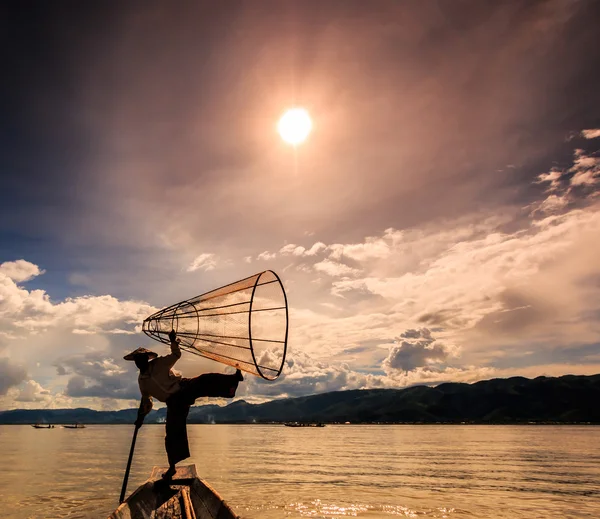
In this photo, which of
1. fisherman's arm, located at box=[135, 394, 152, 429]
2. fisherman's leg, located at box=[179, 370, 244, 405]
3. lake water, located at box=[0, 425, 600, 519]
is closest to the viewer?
fisherman's leg, located at box=[179, 370, 244, 405]

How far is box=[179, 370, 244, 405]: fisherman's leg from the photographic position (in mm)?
9492

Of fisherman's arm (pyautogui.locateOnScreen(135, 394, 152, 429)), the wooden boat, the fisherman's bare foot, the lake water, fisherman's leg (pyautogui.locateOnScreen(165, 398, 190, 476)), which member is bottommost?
the lake water

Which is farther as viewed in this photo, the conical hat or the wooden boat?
the conical hat

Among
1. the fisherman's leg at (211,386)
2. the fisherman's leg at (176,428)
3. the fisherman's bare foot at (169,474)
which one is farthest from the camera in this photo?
the fisherman's bare foot at (169,474)

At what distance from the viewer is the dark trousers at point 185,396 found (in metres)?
9.58

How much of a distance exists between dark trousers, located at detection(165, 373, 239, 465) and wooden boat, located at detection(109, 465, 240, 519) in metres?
1.07

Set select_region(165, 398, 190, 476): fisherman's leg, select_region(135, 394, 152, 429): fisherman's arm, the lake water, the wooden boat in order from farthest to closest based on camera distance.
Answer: the lake water
select_region(135, 394, 152, 429): fisherman's arm
select_region(165, 398, 190, 476): fisherman's leg
the wooden boat

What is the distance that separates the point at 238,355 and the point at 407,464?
4839 cm

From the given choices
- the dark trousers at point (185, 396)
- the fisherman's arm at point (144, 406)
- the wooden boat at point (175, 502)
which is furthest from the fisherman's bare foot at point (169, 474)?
the fisherman's arm at point (144, 406)

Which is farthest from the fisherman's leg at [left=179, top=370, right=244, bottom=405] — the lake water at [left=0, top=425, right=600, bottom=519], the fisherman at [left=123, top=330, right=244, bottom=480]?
the lake water at [left=0, top=425, right=600, bottom=519]

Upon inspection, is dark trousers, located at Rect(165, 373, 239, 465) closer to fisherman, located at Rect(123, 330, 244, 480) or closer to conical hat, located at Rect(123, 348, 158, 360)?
fisherman, located at Rect(123, 330, 244, 480)

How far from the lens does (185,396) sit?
10.0 metres

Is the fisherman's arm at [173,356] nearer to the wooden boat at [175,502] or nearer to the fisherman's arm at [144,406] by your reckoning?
the fisherman's arm at [144,406]

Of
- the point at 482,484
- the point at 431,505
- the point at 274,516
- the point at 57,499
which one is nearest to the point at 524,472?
the point at 482,484
